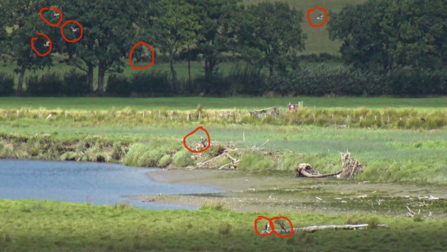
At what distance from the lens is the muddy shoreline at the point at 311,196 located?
28.1 meters

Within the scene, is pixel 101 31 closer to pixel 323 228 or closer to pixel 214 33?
pixel 214 33

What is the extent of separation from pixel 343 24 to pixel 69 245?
9621cm

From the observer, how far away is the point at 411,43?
359 ft

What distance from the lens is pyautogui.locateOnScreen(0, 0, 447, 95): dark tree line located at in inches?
3922

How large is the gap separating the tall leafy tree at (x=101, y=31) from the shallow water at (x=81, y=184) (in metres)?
53.0

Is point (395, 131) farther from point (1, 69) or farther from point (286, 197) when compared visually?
point (1, 69)

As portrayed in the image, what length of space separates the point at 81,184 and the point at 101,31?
208 feet

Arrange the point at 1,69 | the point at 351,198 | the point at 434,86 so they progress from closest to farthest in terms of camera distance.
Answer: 1. the point at 351,198
2. the point at 434,86
3. the point at 1,69

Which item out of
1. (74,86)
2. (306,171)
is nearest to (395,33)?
(74,86)

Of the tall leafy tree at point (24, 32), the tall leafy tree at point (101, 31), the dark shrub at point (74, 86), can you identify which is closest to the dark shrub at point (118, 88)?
the tall leafy tree at point (101, 31)

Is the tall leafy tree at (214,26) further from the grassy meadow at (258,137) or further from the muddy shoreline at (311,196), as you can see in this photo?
the muddy shoreline at (311,196)

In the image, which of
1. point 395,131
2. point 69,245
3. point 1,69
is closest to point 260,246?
point 69,245

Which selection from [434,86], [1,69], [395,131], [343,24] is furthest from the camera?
[1,69]

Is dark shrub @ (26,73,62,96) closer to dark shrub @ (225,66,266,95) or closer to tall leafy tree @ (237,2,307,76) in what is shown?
dark shrub @ (225,66,266,95)
